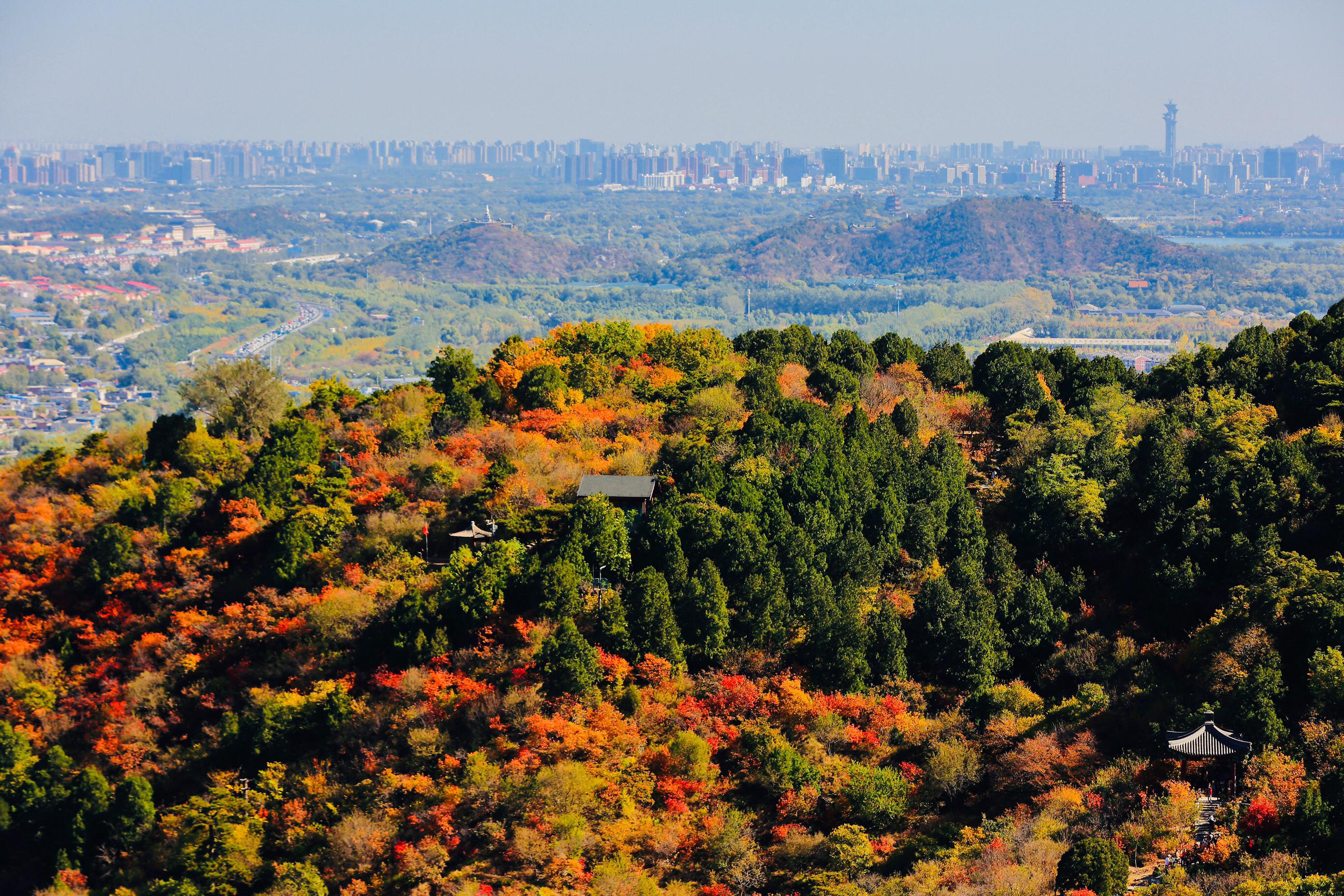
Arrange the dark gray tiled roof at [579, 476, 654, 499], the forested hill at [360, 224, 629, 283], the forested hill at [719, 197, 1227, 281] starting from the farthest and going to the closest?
the forested hill at [360, 224, 629, 283] → the forested hill at [719, 197, 1227, 281] → the dark gray tiled roof at [579, 476, 654, 499]

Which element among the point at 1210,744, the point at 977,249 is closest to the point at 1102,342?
the point at 977,249

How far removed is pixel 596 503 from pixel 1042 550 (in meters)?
11.3

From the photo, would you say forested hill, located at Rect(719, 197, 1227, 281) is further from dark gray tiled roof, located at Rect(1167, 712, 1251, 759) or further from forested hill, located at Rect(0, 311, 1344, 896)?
dark gray tiled roof, located at Rect(1167, 712, 1251, 759)

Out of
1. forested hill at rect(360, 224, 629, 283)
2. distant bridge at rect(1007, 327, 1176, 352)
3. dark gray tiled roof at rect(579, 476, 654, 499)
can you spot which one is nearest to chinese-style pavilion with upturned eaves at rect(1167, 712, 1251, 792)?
dark gray tiled roof at rect(579, 476, 654, 499)

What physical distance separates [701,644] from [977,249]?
164 meters

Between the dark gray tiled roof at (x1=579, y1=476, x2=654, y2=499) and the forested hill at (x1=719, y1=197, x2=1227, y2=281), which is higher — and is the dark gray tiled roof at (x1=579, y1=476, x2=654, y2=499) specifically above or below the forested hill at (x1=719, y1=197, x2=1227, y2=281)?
below

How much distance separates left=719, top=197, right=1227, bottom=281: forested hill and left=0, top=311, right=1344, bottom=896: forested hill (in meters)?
141

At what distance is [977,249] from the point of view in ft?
596

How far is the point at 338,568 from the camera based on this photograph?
30.9 meters

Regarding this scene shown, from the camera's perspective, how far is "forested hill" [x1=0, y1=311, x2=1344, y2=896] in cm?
2289

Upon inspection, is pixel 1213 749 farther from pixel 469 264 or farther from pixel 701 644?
pixel 469 264

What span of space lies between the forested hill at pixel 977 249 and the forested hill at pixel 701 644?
141 metres

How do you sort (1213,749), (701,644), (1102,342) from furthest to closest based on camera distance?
(1102,342)
(701,644)
(1213,749)

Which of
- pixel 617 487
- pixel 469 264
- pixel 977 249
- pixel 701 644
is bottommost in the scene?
pixel 701 644
